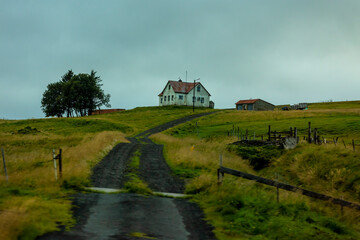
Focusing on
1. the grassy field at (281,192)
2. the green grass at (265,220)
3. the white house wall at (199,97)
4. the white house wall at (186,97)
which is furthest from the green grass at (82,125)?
the green grass at (265,220)

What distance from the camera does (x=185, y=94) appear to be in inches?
3743

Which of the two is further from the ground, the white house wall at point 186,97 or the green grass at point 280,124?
the white house wall at point 186,97

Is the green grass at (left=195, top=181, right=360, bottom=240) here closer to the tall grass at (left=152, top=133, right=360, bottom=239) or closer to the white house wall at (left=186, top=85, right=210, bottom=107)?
the tall grass at (left=152, top=133, right=360, bottom=239)

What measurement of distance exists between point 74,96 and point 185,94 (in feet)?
106

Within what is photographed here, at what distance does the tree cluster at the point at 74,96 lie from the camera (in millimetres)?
88312

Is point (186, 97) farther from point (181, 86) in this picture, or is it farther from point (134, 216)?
point (134, 216)

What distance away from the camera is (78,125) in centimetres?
6378

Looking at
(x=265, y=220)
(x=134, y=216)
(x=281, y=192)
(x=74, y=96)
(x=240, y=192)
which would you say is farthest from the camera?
(x=74, y=96)

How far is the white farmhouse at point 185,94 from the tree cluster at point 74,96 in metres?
19.8

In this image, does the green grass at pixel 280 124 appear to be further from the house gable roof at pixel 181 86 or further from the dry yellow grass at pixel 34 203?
the dry yellow grass at pixel 34 203

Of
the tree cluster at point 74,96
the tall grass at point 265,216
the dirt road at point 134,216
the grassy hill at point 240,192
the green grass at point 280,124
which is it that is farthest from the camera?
the tree cluster at point 74,96

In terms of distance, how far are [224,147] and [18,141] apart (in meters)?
26.7

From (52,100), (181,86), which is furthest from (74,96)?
(181,86)

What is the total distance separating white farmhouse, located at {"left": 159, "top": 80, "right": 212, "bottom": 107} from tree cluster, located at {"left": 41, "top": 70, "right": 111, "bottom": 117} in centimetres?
1983
